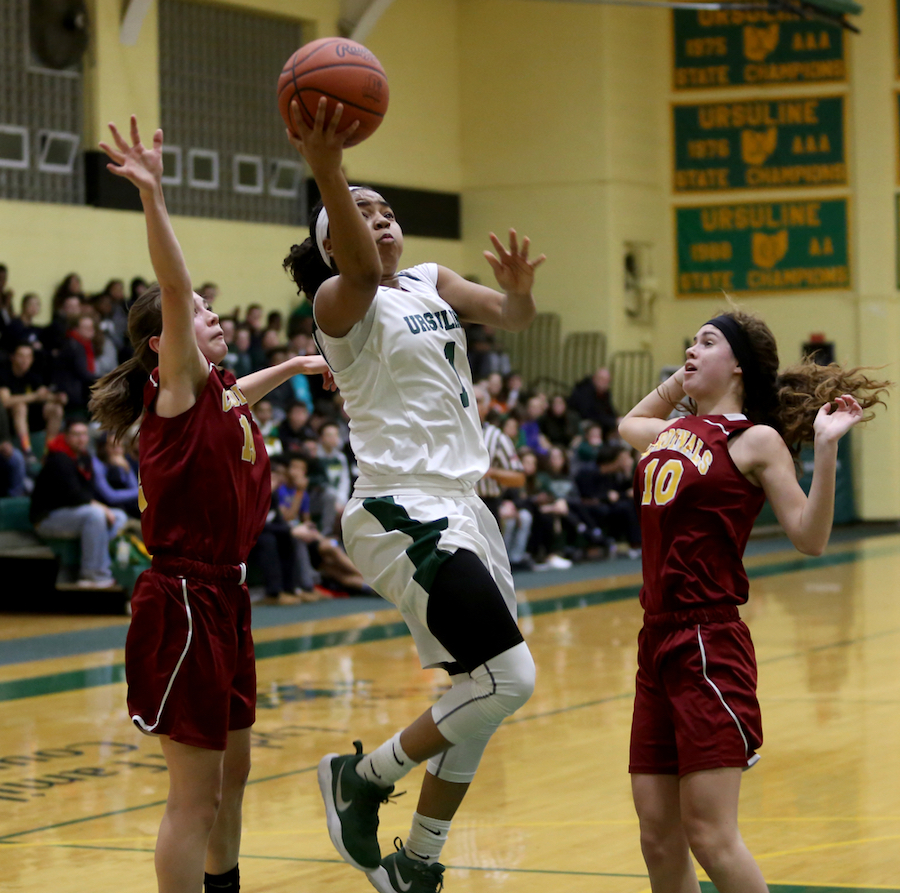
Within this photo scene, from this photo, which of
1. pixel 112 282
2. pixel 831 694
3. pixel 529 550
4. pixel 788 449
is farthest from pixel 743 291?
pixel 788 449

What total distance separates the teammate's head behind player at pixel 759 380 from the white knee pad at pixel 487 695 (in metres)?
0.80

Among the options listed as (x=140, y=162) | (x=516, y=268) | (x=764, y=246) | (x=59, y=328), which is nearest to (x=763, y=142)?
(x=764, y=246)

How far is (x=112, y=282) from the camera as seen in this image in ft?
44.8

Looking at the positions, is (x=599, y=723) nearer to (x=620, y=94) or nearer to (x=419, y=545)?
(x=419, y=545)

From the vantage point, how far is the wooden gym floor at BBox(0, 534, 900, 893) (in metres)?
4.68

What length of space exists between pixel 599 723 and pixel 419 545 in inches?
141

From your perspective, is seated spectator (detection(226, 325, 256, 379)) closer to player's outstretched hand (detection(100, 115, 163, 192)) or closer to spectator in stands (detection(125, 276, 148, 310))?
spectator in stands (detection(125, 276, 148, 310))

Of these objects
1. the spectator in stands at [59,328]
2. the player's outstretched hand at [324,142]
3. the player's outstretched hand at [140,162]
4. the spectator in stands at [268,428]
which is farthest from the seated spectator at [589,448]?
the player's outstretched hand at [324,142]

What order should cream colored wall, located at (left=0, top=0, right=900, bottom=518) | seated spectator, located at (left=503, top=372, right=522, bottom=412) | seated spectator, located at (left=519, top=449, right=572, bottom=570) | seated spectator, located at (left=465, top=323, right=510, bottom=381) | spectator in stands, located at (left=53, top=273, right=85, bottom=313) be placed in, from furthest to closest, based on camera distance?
cream colored wall, located at (left=0, top=0, right=900, bottom=518)
seated spectator, located at (left=465, top=323, right=510, bottom=381)
seated spectator, located at (left=503, top=372, right=522, bottom=412)
seated spectator, located at (left=519, top=449, right=572, bottom=570)
spectator in stands, located at (left=53, top=273, right=85, bottom=313)

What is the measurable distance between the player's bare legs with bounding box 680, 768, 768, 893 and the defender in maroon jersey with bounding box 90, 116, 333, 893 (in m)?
1.14

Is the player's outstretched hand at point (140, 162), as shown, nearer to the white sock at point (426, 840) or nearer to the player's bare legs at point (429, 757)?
the player's bare legs at point (429, 757)

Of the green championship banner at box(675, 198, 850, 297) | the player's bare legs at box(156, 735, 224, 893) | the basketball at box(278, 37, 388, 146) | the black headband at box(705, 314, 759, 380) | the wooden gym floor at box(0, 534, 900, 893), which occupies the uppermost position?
the green championship banner at box(675, 198, 850, 297)

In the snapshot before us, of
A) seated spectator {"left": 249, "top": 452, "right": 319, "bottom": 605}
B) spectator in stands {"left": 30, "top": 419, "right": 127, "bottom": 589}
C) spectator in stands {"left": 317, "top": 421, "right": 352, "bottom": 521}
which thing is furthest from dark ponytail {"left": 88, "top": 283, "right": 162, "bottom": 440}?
spectator in stands {"left": 317, "top": 421, "right": 352, "bottom": 521}

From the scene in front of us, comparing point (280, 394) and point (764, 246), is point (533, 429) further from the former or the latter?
point (764, 246)
